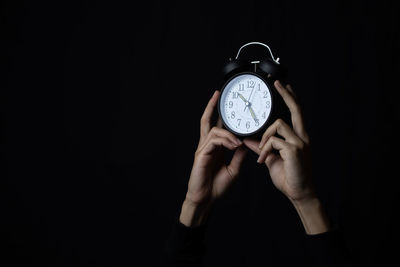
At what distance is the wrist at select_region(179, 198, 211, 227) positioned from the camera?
1.78 meters

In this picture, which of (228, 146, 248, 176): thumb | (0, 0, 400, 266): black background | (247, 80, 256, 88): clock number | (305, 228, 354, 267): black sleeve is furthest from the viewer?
(0, 0, 400, 266): black background

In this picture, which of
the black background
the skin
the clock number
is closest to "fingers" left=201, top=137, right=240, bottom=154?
the skin

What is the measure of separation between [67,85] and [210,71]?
100 cm

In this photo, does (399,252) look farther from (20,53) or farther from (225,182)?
(20,53)

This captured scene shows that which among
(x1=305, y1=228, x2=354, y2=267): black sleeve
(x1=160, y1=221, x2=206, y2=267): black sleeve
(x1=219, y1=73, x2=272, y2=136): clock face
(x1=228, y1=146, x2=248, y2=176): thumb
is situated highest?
(x1=219, y1=73, x2=272, y2=136): clock face

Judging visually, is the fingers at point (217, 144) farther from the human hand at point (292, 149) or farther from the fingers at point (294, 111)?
the fingers at point (294, 111)

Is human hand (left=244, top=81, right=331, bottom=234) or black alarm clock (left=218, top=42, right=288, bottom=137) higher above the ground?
black alarm clock (left=218, top=42, right=288, bottom=137)

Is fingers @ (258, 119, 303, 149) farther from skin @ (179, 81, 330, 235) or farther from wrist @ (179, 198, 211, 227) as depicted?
wrist @ (179, 198, 211, 227)

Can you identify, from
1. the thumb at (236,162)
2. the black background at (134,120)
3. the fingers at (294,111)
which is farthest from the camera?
the black background at (134,120)

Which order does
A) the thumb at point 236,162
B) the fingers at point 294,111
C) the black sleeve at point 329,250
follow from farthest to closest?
the thumb at point 236,162 < the fingers at point 294,111 < the black sleeve at point 329,250

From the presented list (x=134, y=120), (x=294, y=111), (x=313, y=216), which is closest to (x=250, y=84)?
(x=294, y=111)

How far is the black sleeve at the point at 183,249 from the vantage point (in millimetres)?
1674

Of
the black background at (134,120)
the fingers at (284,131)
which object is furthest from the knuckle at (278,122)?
the black background at (134,120)

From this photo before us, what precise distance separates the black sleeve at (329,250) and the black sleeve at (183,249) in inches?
18.5
